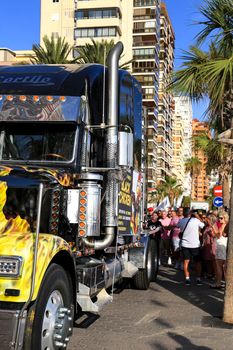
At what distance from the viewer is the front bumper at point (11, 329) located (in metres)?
3.86

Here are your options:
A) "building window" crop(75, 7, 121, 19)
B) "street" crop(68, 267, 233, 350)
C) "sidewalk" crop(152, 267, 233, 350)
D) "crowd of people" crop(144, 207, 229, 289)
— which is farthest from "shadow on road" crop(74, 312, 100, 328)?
"building window" crop(75, 7, 121, 19)

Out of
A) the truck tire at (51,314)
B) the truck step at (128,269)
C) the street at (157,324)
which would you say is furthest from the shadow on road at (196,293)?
the truck tire at (51,314)

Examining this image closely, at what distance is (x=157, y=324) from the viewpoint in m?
7.12

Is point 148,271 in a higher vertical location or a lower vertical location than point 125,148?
lower

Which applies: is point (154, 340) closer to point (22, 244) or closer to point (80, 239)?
point (80, 239)

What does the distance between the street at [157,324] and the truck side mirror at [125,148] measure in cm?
221

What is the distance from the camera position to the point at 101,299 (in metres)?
6.06

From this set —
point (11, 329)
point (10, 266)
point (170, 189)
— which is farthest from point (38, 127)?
point (170, 189)

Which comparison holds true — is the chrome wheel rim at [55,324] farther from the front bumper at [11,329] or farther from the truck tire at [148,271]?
the truck tire at [148,271]

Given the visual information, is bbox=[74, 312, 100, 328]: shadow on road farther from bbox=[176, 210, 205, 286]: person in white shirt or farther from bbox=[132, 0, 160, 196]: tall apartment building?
bbox=[132, 0, 160, 196]: tall apartment building

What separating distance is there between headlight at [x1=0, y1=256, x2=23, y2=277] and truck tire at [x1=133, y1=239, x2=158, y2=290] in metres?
5.70

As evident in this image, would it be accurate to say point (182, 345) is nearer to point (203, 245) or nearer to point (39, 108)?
point (39, 108)

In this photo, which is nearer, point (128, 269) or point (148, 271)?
point (128, 269)

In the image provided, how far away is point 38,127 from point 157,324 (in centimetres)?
333
